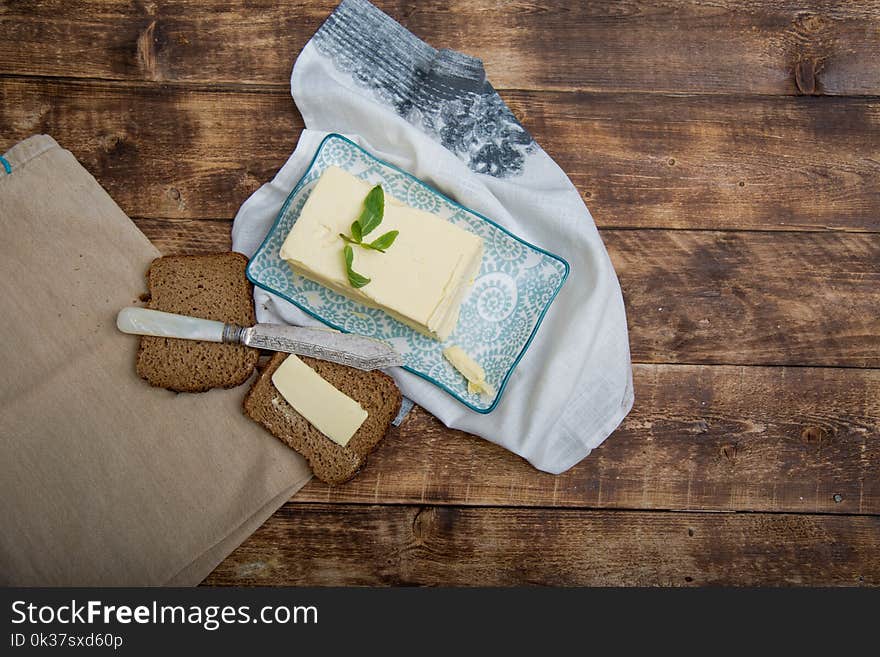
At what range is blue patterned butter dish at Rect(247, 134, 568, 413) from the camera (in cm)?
172

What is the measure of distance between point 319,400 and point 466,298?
0.43 metres

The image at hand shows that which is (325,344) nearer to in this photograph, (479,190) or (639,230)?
(479,190)

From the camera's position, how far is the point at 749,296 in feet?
6.01

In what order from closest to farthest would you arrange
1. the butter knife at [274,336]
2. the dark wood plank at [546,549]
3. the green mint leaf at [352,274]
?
A: the green mint leaf at [352,274] → the butter knife at [274,336] → the dark wood plank at [546,549]

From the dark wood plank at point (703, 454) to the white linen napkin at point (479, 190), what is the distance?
8 cm

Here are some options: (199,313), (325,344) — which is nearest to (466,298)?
(325,344)

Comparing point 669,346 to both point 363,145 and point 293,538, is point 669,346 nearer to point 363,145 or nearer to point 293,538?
point 363,145

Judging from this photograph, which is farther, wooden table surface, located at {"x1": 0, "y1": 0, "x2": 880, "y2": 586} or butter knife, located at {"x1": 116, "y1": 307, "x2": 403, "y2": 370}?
wooden table surface, located at {"x1": 0, "y1": 0, "x2": 880, "y2": 586}

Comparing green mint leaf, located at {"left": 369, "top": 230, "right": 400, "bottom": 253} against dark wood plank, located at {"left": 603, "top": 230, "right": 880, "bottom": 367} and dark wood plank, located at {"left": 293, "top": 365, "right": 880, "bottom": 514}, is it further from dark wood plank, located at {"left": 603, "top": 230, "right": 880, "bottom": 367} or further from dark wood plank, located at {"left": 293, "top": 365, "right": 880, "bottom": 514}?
dark wood plank, located at {"left": 603, "top": 230, "right": 880, "bottom": 367}

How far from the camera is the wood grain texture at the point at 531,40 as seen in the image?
5.90 ft

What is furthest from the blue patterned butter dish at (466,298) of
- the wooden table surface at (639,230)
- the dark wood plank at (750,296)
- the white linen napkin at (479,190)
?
the dark wood plank at (750,296)

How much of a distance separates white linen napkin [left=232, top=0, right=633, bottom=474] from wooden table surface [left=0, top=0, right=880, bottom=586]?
0.07 meters

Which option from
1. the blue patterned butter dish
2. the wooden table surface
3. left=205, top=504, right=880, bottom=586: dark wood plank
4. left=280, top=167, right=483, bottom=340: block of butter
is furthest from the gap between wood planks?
left=205, top=504, right=880, bottom=586: dark wood plank

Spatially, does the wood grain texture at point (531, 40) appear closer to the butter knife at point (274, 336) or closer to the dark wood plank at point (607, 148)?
the dark wood plank at point (607, 148)
